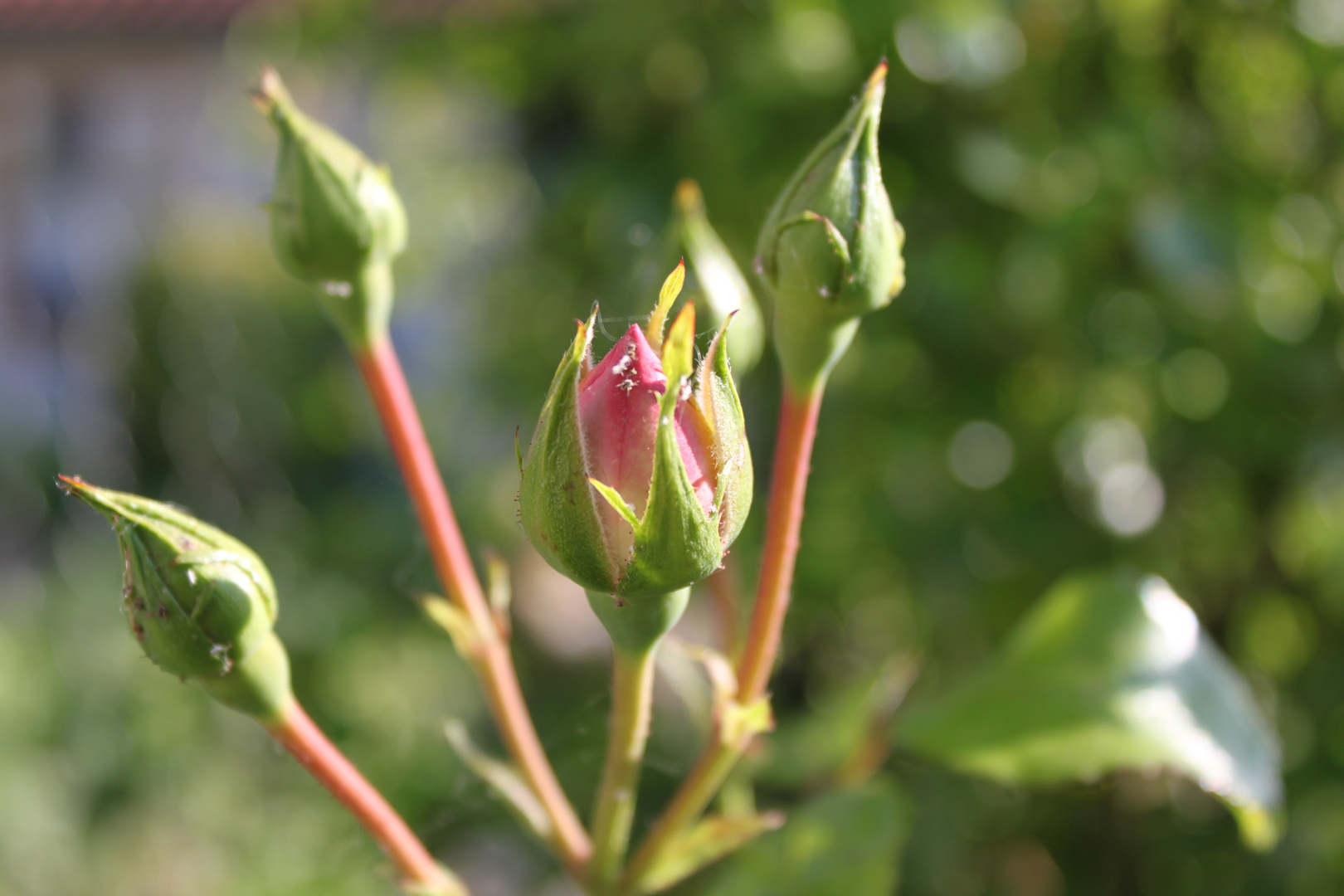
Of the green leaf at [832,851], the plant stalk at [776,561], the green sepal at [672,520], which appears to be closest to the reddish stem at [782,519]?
the plant stalk at [776,561]

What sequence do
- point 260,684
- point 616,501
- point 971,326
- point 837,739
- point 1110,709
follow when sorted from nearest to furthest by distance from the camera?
1. point 616,501
2. point 260,684
3. point 1110,709
4. point 837,739
5. point 971,326

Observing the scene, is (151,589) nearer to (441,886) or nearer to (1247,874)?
(441,886)

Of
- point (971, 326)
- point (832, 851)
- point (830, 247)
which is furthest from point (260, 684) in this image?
point (971, 326)

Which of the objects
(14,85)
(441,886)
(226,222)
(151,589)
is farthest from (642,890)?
(14,85)

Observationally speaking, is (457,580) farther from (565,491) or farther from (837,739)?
(837,739)

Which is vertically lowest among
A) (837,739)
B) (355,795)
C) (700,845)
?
(837,739)

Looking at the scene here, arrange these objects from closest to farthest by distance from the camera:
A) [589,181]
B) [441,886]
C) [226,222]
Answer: [441,886]
[589,181]
[226,222]
